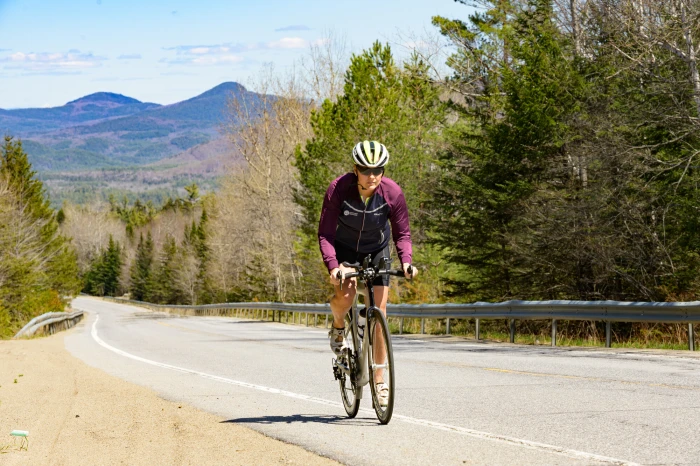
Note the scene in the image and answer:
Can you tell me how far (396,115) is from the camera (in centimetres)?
3797

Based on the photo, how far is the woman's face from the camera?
6707 mm

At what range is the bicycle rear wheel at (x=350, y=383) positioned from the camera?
7191 millimetres

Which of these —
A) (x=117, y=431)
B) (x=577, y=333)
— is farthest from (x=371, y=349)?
(x=577, y=333)

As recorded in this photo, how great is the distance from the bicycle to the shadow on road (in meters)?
0.16

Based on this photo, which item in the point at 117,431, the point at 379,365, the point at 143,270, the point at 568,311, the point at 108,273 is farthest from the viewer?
the point at 108,273

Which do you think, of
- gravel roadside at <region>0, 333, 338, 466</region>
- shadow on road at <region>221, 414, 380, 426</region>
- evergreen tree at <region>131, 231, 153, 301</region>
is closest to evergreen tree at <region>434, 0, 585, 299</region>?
gravel roadside at <region>0, 333, 338, 466</region>

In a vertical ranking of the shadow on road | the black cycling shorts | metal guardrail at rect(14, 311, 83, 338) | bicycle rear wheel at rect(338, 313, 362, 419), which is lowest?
metal guardrail at rect(14, 311, 83, 338)

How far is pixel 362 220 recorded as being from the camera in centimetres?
689

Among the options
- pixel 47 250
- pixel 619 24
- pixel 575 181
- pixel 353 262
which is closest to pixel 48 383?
pixel 353 262

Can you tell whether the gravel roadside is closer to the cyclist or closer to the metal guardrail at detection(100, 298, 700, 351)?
the cyclist

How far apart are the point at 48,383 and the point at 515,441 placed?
763 cm

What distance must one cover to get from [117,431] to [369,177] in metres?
3.04

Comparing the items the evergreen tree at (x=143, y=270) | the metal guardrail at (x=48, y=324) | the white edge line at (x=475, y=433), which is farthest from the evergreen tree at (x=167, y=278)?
the white edge line at (x=475, y=433)

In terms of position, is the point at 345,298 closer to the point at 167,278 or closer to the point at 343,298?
the point at 343,298
